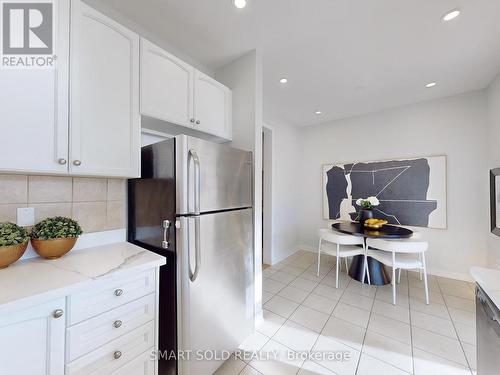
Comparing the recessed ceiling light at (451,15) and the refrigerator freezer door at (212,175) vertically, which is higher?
the recessed ceiling light at (451,15)

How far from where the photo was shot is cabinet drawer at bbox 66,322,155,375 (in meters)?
0.86

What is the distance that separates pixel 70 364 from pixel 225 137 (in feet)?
5.65

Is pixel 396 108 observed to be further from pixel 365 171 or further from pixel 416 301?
pixel 416 301

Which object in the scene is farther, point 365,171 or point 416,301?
point 365,171

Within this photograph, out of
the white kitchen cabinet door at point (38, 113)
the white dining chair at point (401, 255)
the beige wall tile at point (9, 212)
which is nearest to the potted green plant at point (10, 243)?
the beige wall tile at point (9, 212)

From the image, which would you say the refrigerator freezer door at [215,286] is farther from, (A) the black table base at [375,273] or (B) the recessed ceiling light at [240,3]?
(A) the black table base at [375,273]

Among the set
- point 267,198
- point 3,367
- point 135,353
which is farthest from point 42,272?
point 267,198

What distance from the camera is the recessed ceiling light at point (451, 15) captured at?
1.49m

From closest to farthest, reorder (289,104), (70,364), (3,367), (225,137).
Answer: (3,367), (70,364), (225,137), (289,104)

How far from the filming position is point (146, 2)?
1429mm

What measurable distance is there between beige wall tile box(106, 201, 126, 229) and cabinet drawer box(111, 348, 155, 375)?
89cm

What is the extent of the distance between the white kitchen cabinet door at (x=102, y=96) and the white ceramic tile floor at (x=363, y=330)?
1671mm

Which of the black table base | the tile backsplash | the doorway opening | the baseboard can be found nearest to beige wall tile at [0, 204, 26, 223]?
Answer: the tile backsplash

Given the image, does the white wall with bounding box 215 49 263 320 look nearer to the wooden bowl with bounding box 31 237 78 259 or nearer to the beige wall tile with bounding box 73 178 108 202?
the beige wall tile with bounding box 73 178 108 202
